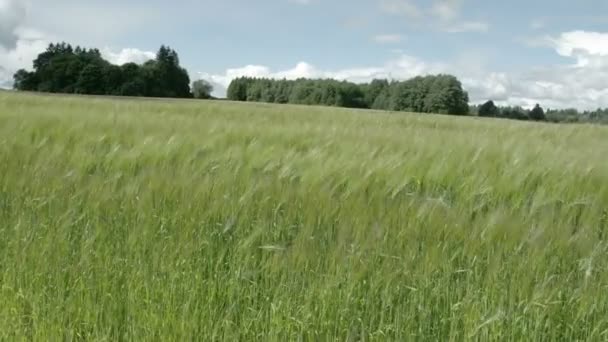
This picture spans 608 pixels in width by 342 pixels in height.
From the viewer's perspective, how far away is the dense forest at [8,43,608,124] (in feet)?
145

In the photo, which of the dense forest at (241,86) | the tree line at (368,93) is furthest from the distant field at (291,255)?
the tree line at (368,93)

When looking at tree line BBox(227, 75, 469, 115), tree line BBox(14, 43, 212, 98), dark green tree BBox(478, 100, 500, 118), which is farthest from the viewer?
tree line BBox(227, 75, 469, 115)

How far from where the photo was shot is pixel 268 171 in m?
2.64

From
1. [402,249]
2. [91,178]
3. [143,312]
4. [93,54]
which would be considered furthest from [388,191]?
[93,54]

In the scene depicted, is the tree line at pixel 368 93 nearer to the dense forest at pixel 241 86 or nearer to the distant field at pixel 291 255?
the dense forest at pixel 241 86

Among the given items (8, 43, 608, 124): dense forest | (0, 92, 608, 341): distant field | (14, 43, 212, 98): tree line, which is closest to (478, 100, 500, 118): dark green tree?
(8, 43, 608, 124): dense forest

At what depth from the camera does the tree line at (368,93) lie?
54.0m

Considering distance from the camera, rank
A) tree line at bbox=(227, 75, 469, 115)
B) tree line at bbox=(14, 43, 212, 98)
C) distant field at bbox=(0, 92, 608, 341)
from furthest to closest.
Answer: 1. tree line at bbox=(227, 75, 469, 115)
2. tree line at bbox=(14, 43, 212, 98)
3. distant field at bbox=(0, 92, 608, 341)

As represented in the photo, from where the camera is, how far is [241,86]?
7356 cm

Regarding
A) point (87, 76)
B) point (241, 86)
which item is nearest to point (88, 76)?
point (87, 76)

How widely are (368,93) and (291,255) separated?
212 ft

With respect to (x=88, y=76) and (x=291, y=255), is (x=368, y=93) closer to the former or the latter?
(x=88, y=76)

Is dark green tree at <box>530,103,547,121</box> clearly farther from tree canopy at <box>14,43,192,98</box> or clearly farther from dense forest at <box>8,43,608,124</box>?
tree canopy at <box>14,43,192,98</box>

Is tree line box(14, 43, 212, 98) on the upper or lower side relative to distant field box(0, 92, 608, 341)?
upper
